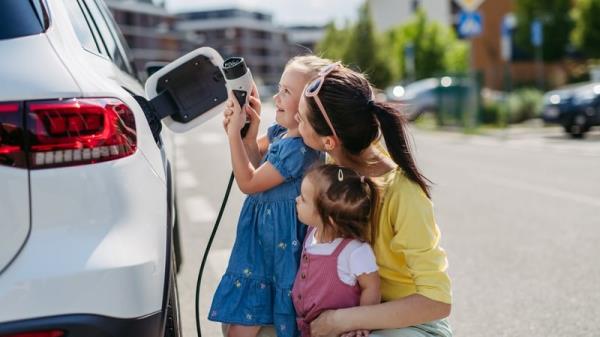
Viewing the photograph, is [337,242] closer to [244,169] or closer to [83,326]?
[244,169]

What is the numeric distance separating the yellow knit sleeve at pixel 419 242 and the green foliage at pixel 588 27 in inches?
1436

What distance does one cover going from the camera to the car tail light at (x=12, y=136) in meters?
1.93

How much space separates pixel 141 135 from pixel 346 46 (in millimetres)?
53807

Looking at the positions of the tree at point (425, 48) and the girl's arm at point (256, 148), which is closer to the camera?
the girl's arm at point (256, 148)

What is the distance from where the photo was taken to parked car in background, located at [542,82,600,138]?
1833 centimetres

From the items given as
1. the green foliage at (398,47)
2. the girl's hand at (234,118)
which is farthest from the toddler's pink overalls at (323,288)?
the green foliage at (398,47)

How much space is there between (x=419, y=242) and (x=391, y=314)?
24cm

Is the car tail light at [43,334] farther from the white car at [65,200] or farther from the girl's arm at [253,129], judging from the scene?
the girl's arm at [253,129]

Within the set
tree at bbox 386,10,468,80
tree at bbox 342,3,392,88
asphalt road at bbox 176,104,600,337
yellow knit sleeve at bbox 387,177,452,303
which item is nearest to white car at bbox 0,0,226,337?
yellow knit sleeve at bbox 387,177,452,303

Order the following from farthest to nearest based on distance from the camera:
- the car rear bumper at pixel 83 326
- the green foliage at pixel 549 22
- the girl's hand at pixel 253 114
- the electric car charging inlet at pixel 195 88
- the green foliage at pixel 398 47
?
the green foliage at pixel 398 47
the green foliage at pixel 549 22
the girl's hand at pixel 253 114
the electric car charging inlet at pixel 195 88
the car rear bumper at pixel 83 326

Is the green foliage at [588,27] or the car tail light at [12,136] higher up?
the car tail light at [12,136]

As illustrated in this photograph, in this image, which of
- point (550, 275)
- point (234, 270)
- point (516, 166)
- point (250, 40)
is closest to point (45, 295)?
point (234, 270)

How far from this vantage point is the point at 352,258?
2.37 metres

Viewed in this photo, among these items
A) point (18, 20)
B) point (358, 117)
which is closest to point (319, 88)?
point (358, 117)
